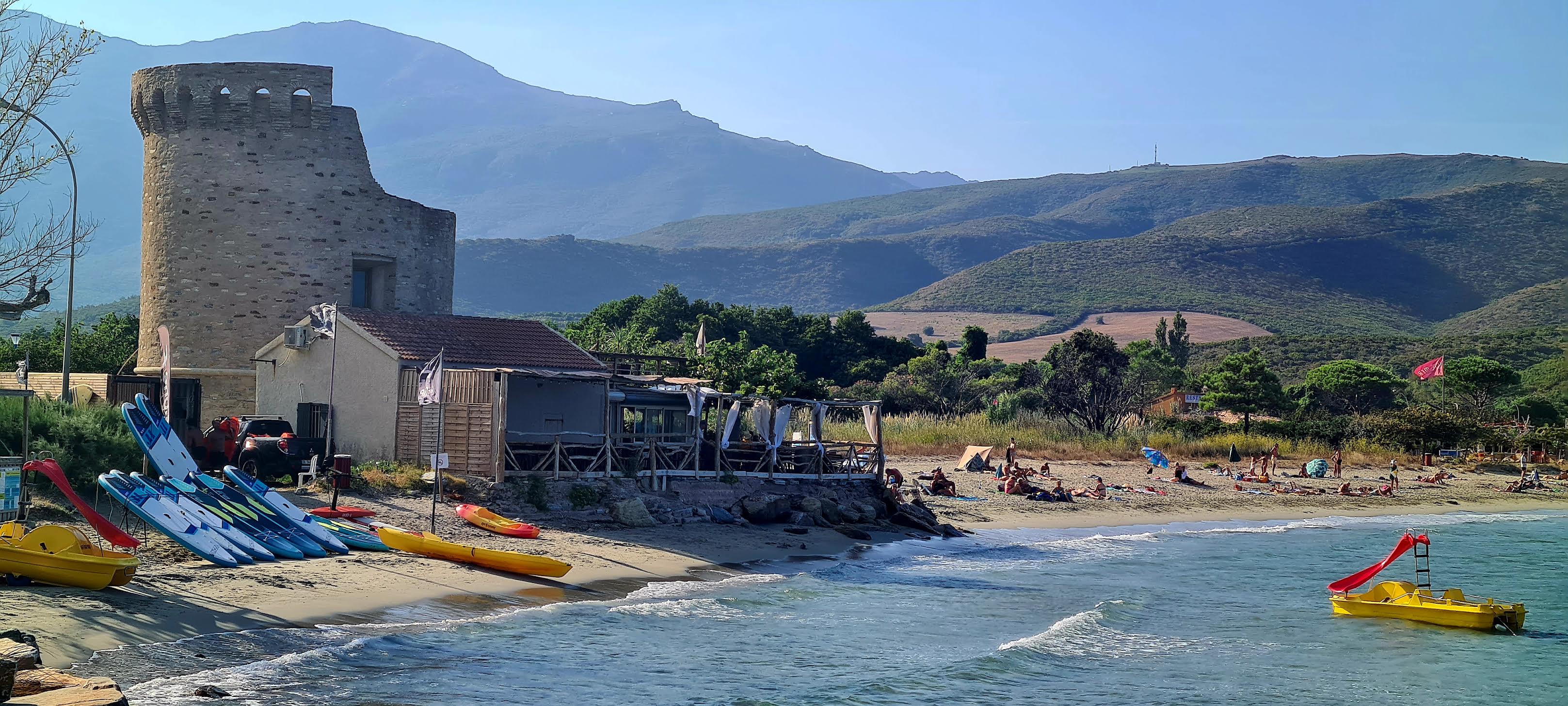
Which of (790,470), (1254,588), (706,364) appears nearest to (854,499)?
(790,470)

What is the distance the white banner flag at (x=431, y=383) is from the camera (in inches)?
914

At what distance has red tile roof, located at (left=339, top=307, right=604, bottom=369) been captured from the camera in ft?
89.8

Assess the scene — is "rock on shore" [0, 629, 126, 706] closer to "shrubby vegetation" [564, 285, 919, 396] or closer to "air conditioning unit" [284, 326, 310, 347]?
"air conditioning unit" [284, 326, 310, 347]

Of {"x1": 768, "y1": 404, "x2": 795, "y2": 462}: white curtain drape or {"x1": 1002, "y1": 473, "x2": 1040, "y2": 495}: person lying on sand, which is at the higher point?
{"x1": 768, "y1": 404, "x2": 795, "y2": 462}: white curtain drape

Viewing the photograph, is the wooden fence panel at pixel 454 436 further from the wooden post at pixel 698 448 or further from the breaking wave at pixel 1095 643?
the breaking wave at pixel 1095 643

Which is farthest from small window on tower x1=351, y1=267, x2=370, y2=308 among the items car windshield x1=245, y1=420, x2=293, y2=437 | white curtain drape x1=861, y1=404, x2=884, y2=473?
white curtain drape x1=861, y1=404, x2=884, y2=473

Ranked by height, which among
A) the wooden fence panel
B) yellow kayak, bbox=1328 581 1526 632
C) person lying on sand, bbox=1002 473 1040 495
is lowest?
yellow kayak, bbox=1328 581 1526 632

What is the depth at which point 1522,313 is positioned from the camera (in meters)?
123

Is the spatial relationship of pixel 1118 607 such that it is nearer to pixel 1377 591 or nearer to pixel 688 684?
pixel 1377 591

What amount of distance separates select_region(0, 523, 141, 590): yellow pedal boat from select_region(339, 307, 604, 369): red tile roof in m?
11.4

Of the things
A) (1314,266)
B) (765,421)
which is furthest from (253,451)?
(1314,266)

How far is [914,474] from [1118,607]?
717 inches

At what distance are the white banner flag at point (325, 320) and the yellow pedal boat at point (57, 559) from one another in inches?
506

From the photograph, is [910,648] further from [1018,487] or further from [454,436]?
[1018,487]
